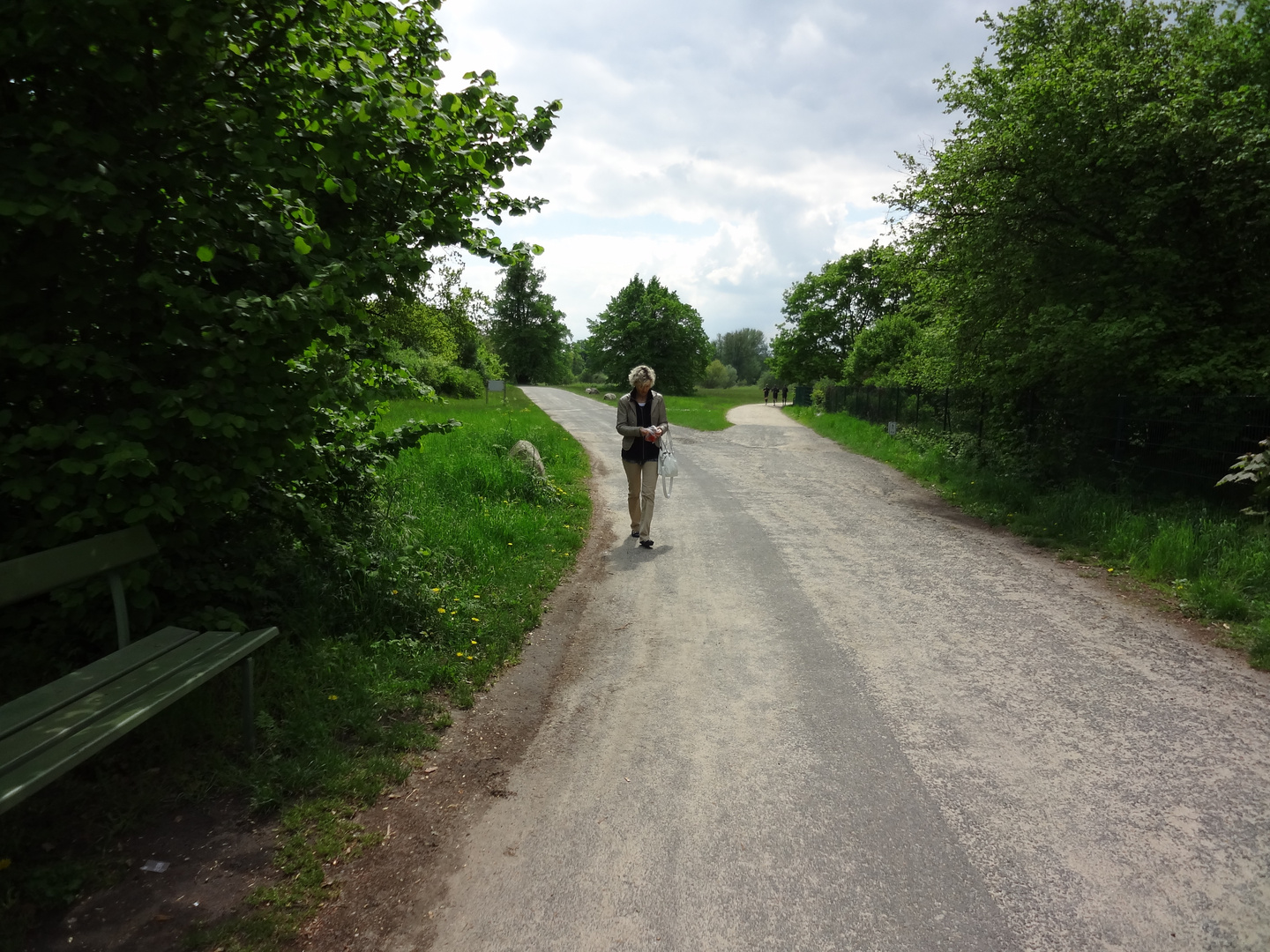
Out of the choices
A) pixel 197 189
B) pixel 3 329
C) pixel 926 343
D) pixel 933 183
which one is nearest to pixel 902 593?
pixel 197 189

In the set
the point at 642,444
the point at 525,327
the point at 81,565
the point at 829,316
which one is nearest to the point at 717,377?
the point at 525,327

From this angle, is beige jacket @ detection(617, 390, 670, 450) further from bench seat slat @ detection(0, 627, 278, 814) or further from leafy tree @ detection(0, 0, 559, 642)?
bench seat slat @ detection(0, 627, 278, 814)

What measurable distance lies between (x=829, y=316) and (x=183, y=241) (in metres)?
59.5

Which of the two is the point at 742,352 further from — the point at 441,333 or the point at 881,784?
the point at 881,784

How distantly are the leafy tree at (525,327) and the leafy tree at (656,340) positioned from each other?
47.5 ft

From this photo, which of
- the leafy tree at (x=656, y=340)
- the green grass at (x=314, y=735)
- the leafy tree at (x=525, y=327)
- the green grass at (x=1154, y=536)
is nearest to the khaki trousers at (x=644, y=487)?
the green grass at (x=314, y=735)

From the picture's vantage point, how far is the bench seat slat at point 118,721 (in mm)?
2467

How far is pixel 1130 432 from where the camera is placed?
33.5 feet

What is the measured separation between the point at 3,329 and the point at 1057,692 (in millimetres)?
5973

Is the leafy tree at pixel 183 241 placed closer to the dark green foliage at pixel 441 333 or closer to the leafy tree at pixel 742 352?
the dark green foliage at pixel 441 333

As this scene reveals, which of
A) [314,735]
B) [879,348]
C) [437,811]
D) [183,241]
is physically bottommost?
[437,811]

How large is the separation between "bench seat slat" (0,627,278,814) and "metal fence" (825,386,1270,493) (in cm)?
996

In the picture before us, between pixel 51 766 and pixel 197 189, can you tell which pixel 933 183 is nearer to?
pixel 197 189

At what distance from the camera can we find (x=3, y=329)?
3240 millimetres
